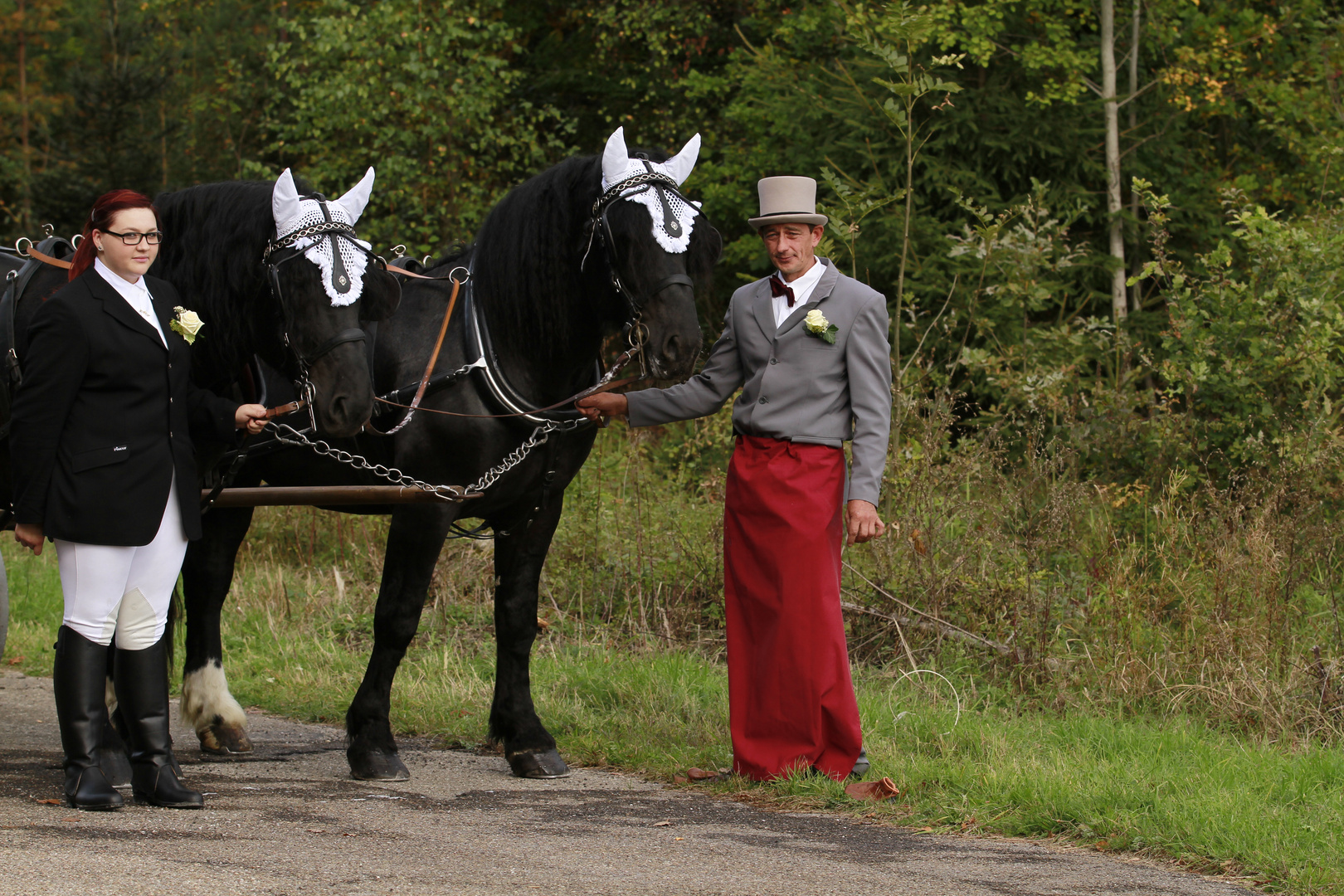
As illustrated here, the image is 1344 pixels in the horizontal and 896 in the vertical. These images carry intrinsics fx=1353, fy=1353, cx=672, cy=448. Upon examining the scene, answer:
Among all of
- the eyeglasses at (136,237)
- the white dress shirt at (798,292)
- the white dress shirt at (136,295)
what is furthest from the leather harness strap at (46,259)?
the white dress shirt at (798,292)

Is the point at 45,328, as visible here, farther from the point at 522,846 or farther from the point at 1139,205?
the point at 1139,205

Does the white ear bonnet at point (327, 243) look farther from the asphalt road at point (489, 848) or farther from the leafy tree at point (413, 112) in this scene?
the leafy tree at point (413, 112)

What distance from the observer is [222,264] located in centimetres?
468

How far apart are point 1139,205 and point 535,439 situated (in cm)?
915

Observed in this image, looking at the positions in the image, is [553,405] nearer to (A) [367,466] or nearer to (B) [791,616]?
(A) [367,466]

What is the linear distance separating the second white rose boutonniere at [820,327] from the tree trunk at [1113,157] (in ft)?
24.0

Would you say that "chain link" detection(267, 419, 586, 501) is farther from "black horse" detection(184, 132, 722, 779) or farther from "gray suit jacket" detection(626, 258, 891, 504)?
"gray suit jacket" detection(626, 258, 891, 504)

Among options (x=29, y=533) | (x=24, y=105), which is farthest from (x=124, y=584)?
(x=24, y=105)

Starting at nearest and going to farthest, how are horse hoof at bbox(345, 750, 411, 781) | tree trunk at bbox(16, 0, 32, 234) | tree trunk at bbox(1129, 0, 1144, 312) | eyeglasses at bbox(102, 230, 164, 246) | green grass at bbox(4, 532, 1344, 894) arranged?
green grass at bbox(4, 532, 1344, 894), eyeglasses at bbox(102, 230, 164, 246), horse hoof at bbox(345, 750, 411, 781), tree trunk at bbox(1129, 0, 1144, 312), tree trunk at bbox(16, 0, 32, 234)

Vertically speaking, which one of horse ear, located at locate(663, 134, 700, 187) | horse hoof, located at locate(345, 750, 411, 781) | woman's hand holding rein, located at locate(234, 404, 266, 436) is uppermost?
horse ear, located at locate(663, 134, 700, 187)

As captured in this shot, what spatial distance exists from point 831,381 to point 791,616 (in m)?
0.84

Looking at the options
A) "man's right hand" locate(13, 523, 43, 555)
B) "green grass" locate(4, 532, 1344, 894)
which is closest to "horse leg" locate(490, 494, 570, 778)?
"green grass" locate(4, 532, 1344, 894)

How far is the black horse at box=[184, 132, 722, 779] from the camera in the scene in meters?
4.64

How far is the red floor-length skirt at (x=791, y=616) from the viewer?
4727mm
